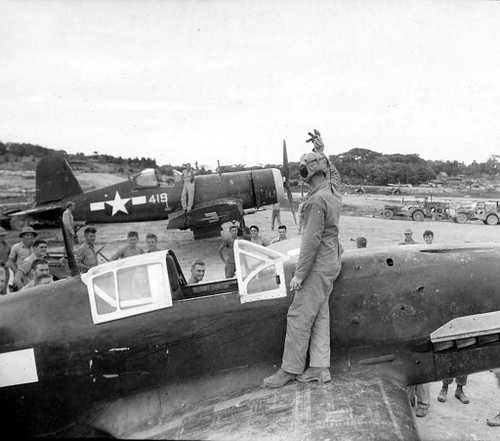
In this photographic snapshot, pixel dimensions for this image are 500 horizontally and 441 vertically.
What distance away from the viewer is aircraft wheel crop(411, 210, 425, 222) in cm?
2200

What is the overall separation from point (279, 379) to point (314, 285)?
2.81 feet

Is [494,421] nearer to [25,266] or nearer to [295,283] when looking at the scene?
[295,283]

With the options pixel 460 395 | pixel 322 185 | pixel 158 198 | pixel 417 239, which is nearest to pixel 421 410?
pixel 460 395

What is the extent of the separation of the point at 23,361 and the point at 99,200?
1289 cm

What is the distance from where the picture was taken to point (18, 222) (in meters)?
17.2

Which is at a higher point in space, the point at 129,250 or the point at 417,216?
the point at 129,250

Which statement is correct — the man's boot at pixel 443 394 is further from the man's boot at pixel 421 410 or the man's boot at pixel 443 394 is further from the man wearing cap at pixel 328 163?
the man wearing cap at pixel 328 163

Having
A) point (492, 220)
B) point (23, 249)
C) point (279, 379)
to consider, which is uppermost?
point (23, 249)

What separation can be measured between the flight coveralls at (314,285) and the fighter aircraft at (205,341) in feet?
0.64

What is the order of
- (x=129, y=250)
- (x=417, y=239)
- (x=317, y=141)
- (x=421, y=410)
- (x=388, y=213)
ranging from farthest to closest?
1. (x=388, y=213)
2. (x=417, y=239)
3. (x=129, y=250)
4. (x=421, y=410)
5. (x=317, y=141)

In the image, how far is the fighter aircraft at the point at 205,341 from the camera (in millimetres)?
4020

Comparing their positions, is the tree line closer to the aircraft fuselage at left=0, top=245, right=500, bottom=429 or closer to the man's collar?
the aircraft fuselage at left=0, top=245, right=500, bottom=429

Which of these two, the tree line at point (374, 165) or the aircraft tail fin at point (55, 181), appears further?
the tree line at point (374, 165)

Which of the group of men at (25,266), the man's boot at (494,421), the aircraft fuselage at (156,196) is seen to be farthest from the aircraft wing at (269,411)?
the aircraft fuselage at (156,196)
